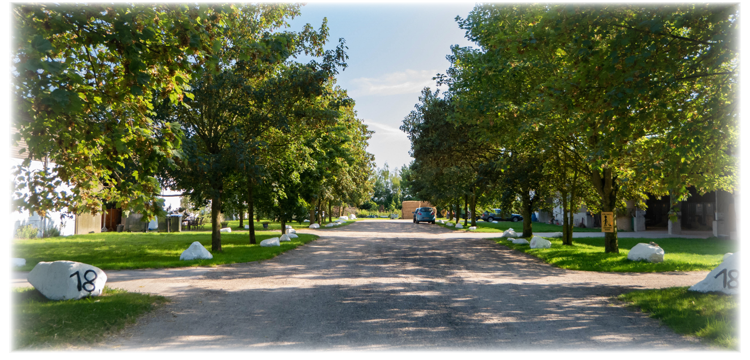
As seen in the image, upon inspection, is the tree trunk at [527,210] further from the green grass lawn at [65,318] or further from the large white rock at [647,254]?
the green grass lawn at [65,318]

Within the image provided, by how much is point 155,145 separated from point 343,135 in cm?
1973

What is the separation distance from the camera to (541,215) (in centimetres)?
5259

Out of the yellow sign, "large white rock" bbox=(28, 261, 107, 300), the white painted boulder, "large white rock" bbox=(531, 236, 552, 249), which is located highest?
the yellow sign

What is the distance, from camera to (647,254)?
12.9 meters

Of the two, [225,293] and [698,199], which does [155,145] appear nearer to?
[225,293]

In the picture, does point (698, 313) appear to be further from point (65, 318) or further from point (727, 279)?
point (65, 318)

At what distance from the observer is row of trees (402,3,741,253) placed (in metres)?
6.47

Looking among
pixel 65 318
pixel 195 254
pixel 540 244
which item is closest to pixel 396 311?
pixel 65 318

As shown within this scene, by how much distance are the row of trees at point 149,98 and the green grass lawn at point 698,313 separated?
6.46 m

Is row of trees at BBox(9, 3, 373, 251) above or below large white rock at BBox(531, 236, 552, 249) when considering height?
above

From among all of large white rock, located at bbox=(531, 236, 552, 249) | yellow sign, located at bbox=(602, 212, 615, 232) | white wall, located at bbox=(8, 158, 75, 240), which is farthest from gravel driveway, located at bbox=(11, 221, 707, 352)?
white wall, located at bbox=(8, 158, 75, 240)

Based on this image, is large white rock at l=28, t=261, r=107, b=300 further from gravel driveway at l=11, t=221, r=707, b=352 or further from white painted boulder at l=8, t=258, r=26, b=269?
white painted boulder at l=8, t=258, r=26, b=269

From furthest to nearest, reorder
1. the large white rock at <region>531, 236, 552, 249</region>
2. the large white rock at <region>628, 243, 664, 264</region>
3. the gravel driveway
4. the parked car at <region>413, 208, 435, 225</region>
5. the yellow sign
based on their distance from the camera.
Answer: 1. the parked car at <region>413, 208, 435, 225</region>
2. the large white rock at <region>531, 236, 552, 249</region>
3. the yellow sign
4. the large white rock at <region>628, 243, 664, 264</region>
5. the gravel driveway

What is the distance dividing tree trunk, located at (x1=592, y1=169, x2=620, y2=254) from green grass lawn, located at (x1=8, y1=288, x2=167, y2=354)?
1359 cm
